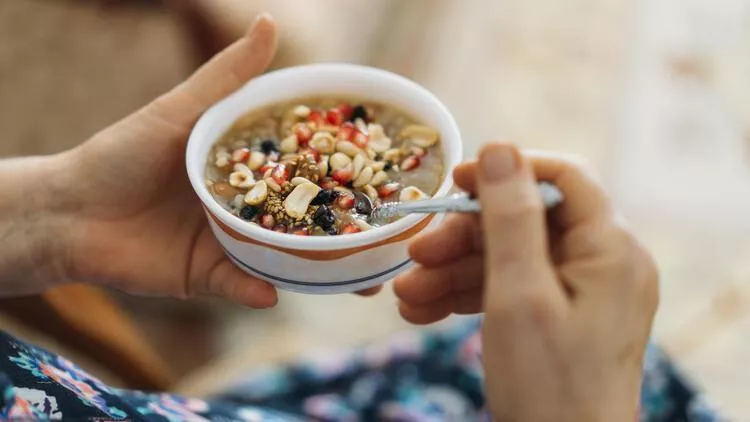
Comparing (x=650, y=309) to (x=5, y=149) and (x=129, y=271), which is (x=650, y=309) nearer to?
(x=129, y=271)

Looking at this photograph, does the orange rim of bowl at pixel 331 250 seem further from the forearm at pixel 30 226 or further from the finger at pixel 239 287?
the forearm at pixel 30 226

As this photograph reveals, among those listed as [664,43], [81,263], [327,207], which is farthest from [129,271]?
[664,43]

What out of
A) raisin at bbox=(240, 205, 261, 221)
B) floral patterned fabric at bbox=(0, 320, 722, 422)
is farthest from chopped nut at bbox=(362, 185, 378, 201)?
floral patterned fabric at bbox=(0, 320, 722, 422)

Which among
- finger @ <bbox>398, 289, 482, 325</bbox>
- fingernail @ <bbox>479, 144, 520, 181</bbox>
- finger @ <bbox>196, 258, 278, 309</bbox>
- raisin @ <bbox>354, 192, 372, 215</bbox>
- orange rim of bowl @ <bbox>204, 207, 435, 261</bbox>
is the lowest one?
finger @ <bbox>196, 258, 278, 309</bbox>

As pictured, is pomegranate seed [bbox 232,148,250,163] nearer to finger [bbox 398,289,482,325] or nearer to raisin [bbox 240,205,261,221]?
raisin [bbox 240,205,261,221]

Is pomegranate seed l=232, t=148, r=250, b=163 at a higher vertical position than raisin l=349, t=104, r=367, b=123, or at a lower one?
lower

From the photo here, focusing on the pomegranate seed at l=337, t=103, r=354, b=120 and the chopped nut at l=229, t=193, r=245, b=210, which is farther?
the pomegranate seed at l=337, t=103, r=354, b=120
